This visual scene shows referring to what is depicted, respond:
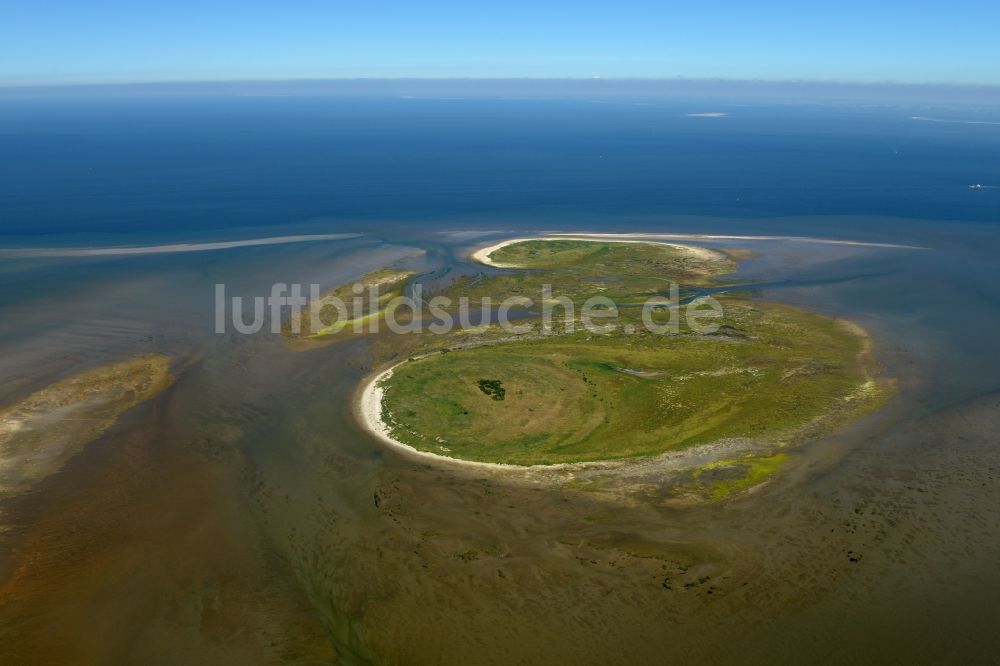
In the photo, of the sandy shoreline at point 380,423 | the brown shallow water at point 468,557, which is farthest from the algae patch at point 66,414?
the sandy shoreline at point 380,423

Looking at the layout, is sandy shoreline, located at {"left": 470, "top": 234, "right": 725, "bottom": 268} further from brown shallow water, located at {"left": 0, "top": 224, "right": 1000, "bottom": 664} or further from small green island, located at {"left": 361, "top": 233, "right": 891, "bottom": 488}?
brown shallow water, located at {"left": 0, "top": 224, "right": 1000, "bottom": 664}

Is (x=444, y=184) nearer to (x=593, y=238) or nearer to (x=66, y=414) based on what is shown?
(x=593, y=238)

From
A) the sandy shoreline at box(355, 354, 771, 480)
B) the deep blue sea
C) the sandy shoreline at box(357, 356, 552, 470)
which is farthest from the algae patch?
the deep blue sea

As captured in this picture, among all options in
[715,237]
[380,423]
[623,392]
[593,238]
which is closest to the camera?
[380,423]

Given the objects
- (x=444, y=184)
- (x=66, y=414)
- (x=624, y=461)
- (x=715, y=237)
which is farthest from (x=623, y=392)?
(x=444, y=184)

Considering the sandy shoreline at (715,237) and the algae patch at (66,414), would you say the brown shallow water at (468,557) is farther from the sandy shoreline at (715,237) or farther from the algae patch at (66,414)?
the sandy shoreline at (715,237)
